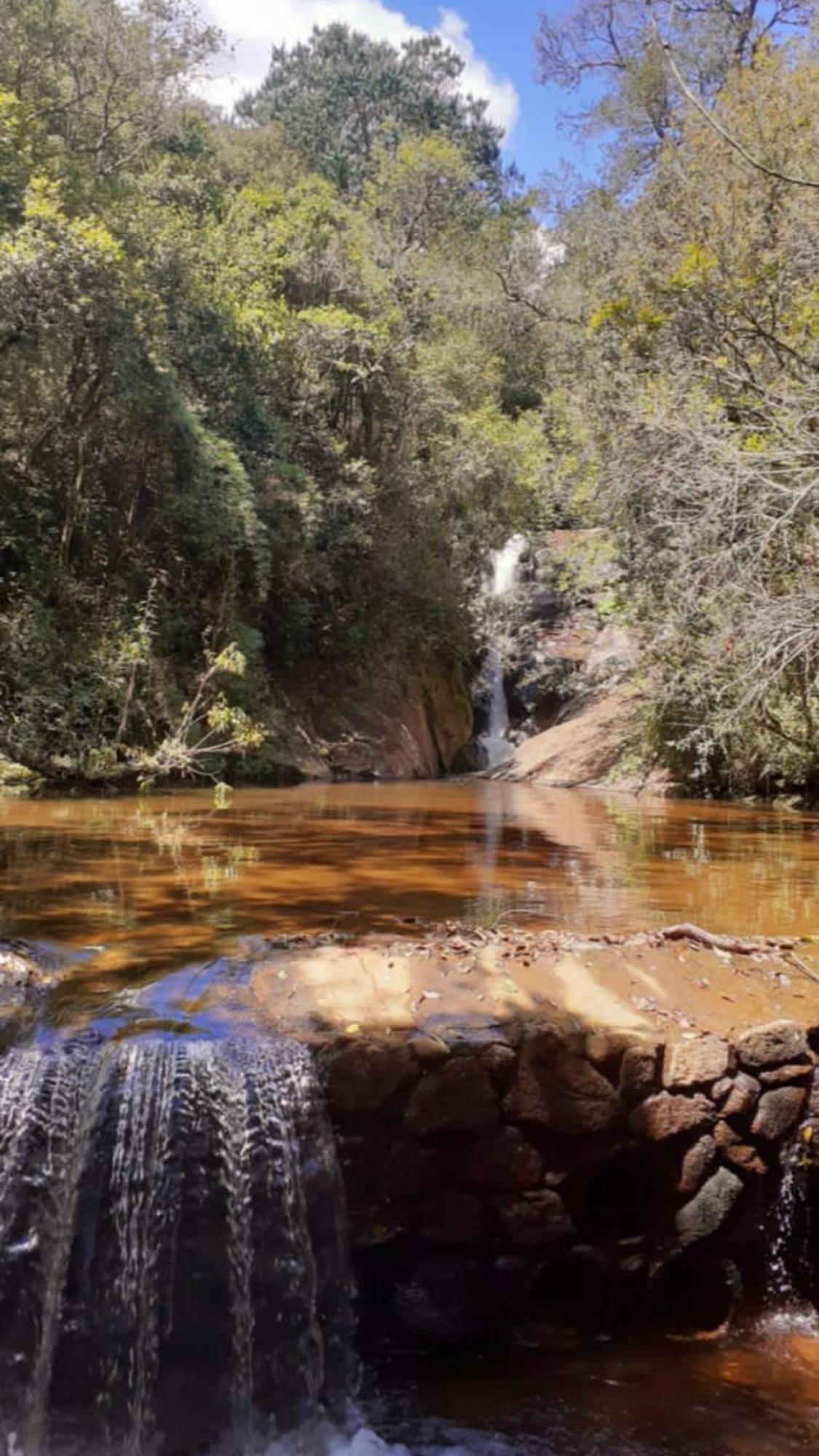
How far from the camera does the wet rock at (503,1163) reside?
13.4 feet

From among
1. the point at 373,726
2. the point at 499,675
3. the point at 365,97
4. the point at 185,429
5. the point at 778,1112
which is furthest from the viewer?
the point at 365,97

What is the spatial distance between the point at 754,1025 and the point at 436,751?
17229 millimetres

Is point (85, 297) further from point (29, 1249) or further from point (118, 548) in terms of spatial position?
point (29, 1249)

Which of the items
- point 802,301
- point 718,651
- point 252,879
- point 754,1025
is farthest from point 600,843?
point 802,301

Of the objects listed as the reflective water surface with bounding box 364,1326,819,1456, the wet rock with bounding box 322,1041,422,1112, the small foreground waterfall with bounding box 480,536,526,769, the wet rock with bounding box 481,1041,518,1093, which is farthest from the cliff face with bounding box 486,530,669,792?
the wet rock with bounding box 322,1041,422,1112

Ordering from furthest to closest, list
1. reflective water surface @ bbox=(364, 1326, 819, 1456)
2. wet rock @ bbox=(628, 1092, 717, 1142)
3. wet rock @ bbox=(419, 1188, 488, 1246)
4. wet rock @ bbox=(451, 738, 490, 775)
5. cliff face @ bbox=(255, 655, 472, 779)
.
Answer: wet rock @ bbox=(451, 738, 490, 775) → cliff face @ bbox=(255, 655, 472, 779) → wet rock @ bbox=(628, 1092, 717, 1142) → wet rock @ bbox=(419, 1188, 488, 1246) → reflective water surface @ bbox=(364, 1326, 819, 1456)

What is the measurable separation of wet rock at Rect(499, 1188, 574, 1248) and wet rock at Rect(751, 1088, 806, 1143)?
0.84 m

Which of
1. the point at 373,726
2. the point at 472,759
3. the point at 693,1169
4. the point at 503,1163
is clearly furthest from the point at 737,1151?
the point at 472,759

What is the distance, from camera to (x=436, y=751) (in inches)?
848

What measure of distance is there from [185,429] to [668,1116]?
13.1m

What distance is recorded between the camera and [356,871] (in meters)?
7.43

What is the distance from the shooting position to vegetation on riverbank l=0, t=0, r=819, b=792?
11.5 meters

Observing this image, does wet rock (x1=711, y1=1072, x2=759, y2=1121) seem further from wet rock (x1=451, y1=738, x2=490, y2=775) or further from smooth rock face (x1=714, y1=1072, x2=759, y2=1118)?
wet rock (x1=451, y1=738, x2=490, y2=775)

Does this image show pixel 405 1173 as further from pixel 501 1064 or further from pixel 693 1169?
pixel 693 1169
